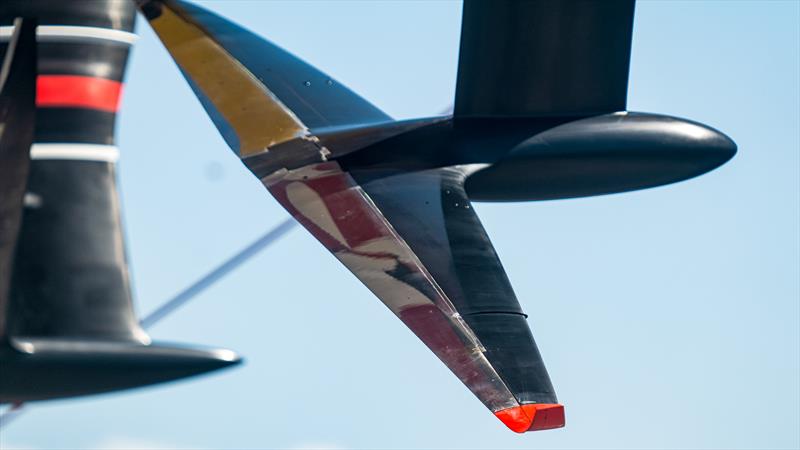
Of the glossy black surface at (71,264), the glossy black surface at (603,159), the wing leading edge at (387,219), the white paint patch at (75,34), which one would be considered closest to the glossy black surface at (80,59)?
the white paint patch at (75,34)

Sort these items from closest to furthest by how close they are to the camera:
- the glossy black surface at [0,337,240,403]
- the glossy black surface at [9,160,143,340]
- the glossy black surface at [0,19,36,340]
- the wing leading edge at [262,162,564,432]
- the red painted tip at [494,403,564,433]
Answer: the glossy black surface at [0,337,240,403]
the glossy black surface at [0,19,36,340]
the glossy black surface at [9,160,143,340]
the red painted tip at [494,403,564,433]
the wing leading edge at [262,162,564,432]

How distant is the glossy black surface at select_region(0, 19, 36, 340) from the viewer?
40.5 ft

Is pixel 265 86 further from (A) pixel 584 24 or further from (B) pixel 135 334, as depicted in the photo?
(B) pixel 135 334

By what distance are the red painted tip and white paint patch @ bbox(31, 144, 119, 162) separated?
5334mm

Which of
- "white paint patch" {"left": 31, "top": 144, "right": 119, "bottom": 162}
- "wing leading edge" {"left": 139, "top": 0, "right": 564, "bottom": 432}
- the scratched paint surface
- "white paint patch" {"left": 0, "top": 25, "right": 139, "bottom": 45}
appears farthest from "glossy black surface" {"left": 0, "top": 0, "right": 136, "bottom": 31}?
the scratched paint surface

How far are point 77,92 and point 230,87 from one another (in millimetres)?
3293

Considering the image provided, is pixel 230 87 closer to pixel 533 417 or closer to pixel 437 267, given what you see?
pixel 437 267

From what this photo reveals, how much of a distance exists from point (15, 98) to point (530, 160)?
9.28 meters

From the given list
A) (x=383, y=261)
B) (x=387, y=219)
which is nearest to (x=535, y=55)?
(x=387, y=219)

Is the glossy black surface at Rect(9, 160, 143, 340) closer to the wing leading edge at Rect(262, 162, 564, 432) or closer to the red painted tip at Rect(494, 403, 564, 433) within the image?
the wing leading edge at Rect(262, 162, 564, 432)

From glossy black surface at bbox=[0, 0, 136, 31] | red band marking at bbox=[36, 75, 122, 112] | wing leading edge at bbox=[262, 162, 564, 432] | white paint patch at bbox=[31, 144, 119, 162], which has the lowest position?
wing leading edge at bbox=[262, 162, 564, 432]

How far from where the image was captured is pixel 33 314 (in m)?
12.3

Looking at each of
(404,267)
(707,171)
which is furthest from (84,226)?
(707,171)

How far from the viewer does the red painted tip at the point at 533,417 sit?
16219 mm
